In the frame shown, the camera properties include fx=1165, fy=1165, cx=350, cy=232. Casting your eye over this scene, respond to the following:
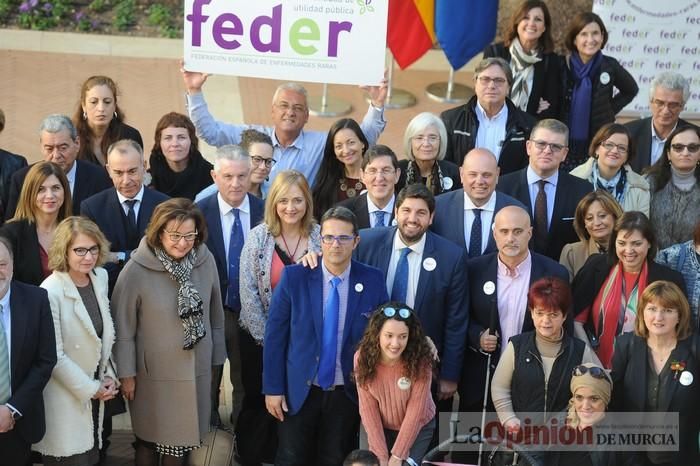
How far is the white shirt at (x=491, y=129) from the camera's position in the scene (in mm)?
9164

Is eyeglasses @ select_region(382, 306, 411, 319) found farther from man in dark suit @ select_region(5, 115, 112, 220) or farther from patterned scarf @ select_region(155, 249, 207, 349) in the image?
man in dark suit @ select_region(5, 115, 112, 220)

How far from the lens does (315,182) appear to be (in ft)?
28.4

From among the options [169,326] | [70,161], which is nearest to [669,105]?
[169,326]

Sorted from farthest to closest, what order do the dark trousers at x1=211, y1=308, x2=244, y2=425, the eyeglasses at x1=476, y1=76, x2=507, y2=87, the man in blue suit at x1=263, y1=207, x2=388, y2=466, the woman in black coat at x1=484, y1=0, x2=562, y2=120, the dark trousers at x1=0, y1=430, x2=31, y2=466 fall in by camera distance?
the woman in black coat at x1=484, y1=0, x2=562, y2=120 < the eyeglasses at x1=476, y1=76, x2=507, y2=87 < the dark trousers at x1=211, y1=308, x2=244, y2=425 < the man in blue suit at x1=263, y1=207, x2=388, y2=466 < the dark trousers at x1=0, y1=430, x2=31, y2=466

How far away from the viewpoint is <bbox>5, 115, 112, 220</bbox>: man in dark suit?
8.11m

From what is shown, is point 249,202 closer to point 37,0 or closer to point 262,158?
point 262,158

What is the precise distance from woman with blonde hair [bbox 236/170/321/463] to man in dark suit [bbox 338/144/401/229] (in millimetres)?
468

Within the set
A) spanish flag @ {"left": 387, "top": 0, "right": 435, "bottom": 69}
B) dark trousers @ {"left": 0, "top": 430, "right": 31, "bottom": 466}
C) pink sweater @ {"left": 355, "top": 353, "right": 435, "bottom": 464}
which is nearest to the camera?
dark trousers @ {"left": 0, "top": 430, "right": 31, "bottom": 466}

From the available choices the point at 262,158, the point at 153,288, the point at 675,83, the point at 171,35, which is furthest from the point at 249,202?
the point at 171,35

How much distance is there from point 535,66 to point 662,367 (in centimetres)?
382

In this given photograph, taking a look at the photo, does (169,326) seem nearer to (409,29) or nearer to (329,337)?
(329,337)

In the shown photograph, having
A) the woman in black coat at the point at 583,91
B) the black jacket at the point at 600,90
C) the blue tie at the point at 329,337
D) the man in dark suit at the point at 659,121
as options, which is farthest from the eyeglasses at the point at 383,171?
the black jacket at the point at 600,90

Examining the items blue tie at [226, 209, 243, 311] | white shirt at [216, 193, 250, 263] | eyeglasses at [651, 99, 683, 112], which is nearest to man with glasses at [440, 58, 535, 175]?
eyeglasses at [651, 99, 683, 112]

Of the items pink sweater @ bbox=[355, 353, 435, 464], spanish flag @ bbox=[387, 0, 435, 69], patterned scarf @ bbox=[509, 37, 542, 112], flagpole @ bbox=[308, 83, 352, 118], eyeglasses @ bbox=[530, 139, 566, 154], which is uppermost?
spanish flag @ bbox=[387, 0, 435, 69]
